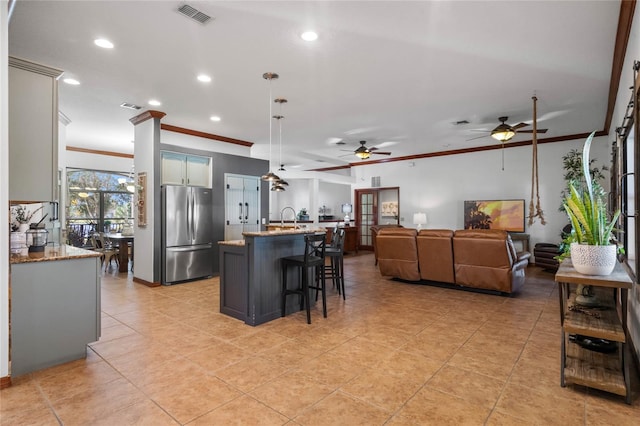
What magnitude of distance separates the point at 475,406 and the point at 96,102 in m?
6.06

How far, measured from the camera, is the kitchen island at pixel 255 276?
3758mm

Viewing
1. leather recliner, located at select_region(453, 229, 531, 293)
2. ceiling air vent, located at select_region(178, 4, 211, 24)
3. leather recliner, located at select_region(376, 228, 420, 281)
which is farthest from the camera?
leather recliner, located at select_region(376, 228, 420, 281)

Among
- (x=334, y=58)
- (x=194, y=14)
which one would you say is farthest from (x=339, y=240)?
(x=194, y=14)

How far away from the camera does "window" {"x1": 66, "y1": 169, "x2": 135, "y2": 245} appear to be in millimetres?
8477

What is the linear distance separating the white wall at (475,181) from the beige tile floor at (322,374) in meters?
4.45

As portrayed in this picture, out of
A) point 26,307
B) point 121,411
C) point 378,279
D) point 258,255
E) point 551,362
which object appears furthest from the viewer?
point 378,279

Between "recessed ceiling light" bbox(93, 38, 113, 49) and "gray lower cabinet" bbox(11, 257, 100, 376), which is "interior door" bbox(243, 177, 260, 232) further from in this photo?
"gray lower cabinet" bbox(11, 257, 100, 376)

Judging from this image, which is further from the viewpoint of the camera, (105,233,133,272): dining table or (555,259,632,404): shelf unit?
(105,233,133,272): dining table

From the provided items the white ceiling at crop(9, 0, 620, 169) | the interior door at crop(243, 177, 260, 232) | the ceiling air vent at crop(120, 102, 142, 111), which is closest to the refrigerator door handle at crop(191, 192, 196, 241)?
the interior door at crop(243, 177, 260, 232)

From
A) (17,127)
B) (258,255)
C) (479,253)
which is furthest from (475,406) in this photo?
(17,127)

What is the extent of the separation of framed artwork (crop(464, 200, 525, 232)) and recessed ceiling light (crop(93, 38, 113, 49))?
27.0ft

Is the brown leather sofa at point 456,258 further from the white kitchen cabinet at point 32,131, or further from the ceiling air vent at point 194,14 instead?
the white kitchen cabinet at point 32,131

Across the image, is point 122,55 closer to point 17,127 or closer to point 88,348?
point 17,127

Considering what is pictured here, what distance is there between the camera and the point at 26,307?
8.45 ft
